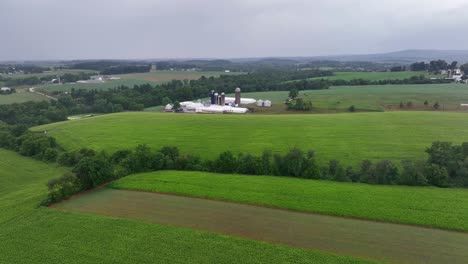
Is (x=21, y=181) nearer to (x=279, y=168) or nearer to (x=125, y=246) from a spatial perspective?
(x=125, y=246)

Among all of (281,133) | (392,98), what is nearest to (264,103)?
(281,133)

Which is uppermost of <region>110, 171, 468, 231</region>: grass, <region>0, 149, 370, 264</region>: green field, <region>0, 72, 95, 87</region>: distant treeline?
<region>0, 72, 95, 87</region>: distant treeline

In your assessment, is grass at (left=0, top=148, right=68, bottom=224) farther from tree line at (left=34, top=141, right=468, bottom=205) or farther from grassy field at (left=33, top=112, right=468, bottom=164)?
grassy field at (left=33, top=112, right=468, bottom=164)

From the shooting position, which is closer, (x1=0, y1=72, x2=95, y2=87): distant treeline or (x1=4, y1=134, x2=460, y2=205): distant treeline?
(x1=4, y1=134, x2=460, y2=205): distant treeline

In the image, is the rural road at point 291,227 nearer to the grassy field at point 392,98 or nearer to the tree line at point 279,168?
the tree line at point 279,168

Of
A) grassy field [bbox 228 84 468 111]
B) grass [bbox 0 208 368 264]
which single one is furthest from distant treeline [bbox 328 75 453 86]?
grass [bbox 0 208 368 264]

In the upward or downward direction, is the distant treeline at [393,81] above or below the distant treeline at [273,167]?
above

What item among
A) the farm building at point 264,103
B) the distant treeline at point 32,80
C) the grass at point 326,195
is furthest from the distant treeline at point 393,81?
the distant treeline at point 32,80
